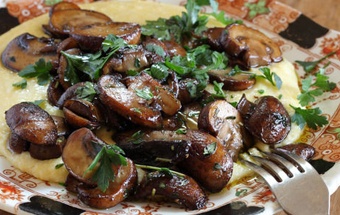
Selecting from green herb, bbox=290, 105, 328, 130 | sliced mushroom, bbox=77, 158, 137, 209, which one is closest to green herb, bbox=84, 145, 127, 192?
sliced mushroom, bbox=77, 158, 137, 209

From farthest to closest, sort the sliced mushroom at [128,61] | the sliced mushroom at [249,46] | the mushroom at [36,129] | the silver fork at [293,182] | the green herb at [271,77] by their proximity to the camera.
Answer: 1. the sliced mushroom at [249,46]
2. the green herb at [271,77]
3. the sliced mushroom at [128,61]
4. the mushroom at [36,129]
5. the silver fork at [293,182]

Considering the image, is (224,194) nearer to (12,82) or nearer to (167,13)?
(12,82)

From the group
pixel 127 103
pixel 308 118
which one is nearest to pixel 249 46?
pixel 308 118

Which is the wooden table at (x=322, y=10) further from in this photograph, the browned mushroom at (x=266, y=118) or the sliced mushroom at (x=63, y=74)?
the sliced mushroom at (x=63, y=74)

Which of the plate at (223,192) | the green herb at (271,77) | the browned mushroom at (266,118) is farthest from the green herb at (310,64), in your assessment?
the browned mushroom at (266,118)

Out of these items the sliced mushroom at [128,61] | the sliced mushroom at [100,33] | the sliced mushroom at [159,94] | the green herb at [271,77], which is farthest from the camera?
the green herb at [271,77]

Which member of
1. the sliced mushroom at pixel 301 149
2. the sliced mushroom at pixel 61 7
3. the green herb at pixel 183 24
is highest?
the green herb at pixel 183 24

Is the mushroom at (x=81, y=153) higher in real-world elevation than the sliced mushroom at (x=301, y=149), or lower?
higher

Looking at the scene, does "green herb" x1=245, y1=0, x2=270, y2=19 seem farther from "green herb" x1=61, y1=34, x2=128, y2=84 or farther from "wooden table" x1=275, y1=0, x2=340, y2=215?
"green herb" x1=61, y1=34, x2=128, y2=84
